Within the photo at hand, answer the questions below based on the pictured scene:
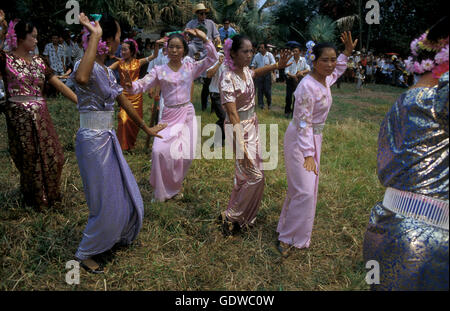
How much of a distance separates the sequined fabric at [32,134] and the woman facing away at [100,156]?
1.09m

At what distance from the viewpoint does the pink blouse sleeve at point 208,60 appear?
168 inches

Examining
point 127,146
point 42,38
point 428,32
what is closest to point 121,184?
point 428,32

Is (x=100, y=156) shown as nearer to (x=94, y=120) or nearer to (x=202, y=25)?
(x=94, y=120)

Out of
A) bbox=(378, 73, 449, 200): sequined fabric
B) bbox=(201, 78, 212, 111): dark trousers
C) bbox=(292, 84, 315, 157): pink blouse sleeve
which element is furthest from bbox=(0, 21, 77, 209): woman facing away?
bbox=(201, 78, 212, 111): dark trousers

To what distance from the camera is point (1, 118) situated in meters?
7.82

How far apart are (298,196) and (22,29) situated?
9.99 feet

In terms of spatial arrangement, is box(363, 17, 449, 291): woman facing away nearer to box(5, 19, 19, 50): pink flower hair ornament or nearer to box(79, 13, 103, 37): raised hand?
box(79, 13, 103, 37): raised hand

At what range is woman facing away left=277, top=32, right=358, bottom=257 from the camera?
313cm

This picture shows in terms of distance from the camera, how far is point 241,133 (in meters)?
3.50

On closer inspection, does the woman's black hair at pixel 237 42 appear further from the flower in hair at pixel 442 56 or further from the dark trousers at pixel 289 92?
the dark trousers at pixel 289 92

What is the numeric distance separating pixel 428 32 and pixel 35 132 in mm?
3536

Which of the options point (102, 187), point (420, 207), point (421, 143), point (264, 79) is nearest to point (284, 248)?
point (102, 187)

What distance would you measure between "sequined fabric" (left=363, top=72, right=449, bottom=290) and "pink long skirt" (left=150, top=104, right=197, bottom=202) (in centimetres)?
281

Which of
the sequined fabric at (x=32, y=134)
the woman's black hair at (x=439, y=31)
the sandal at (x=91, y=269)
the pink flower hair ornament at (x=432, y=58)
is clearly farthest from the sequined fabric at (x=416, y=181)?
the sequined fabric at (x=32, y=134)
